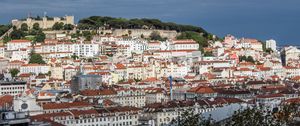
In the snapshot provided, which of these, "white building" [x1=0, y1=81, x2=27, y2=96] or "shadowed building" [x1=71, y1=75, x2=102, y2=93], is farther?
"shadowed building" [x1=71, y1=75, x2=102, y2=93]

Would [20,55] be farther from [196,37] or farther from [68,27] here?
[196,37]

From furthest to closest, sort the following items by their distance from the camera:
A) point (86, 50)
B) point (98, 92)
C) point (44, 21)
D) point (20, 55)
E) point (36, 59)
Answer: point (44, 21)
point (86, 50)
point (20, 55)
point (36, 59)
point (98, 92)

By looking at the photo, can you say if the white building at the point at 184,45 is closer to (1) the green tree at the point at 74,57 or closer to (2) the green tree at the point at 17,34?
(1) the green tree at the point at 74,57

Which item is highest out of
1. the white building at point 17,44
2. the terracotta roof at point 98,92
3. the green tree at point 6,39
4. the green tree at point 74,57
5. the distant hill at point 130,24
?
the distant hill at point 130,24

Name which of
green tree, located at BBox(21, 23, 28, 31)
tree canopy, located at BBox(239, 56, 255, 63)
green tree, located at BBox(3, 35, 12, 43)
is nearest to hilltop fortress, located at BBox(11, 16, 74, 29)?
green tree, located at BBox(21, 23, 28, 31)

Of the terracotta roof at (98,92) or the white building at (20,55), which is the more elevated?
the white building at (20,55)

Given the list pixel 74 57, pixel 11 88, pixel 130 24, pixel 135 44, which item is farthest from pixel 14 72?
pixel 130 24

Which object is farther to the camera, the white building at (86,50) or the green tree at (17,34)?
the green tree at (17,34)

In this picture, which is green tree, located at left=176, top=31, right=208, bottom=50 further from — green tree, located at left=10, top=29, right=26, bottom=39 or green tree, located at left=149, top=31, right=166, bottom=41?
green tree, located at left=10, top=29, right=26, bottom=39

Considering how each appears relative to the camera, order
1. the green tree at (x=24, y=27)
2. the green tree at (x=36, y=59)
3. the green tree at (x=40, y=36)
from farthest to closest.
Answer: the green tree at (x=24, y=27)
the green tree at (x=40, y=36)
the green tree at (x=36, y=59)

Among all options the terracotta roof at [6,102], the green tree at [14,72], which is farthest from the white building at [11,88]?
the green tree at [14,72]

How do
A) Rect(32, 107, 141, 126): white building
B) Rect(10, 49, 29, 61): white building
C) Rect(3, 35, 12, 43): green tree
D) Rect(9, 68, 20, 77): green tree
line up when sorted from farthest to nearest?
Rect(3, 35, 12, 43): green tree → Rect(10, 49, 29, 61): white building → Rect(9, 68, 20, 77): green tree → Rect(32, 107, 141, 126): white building
